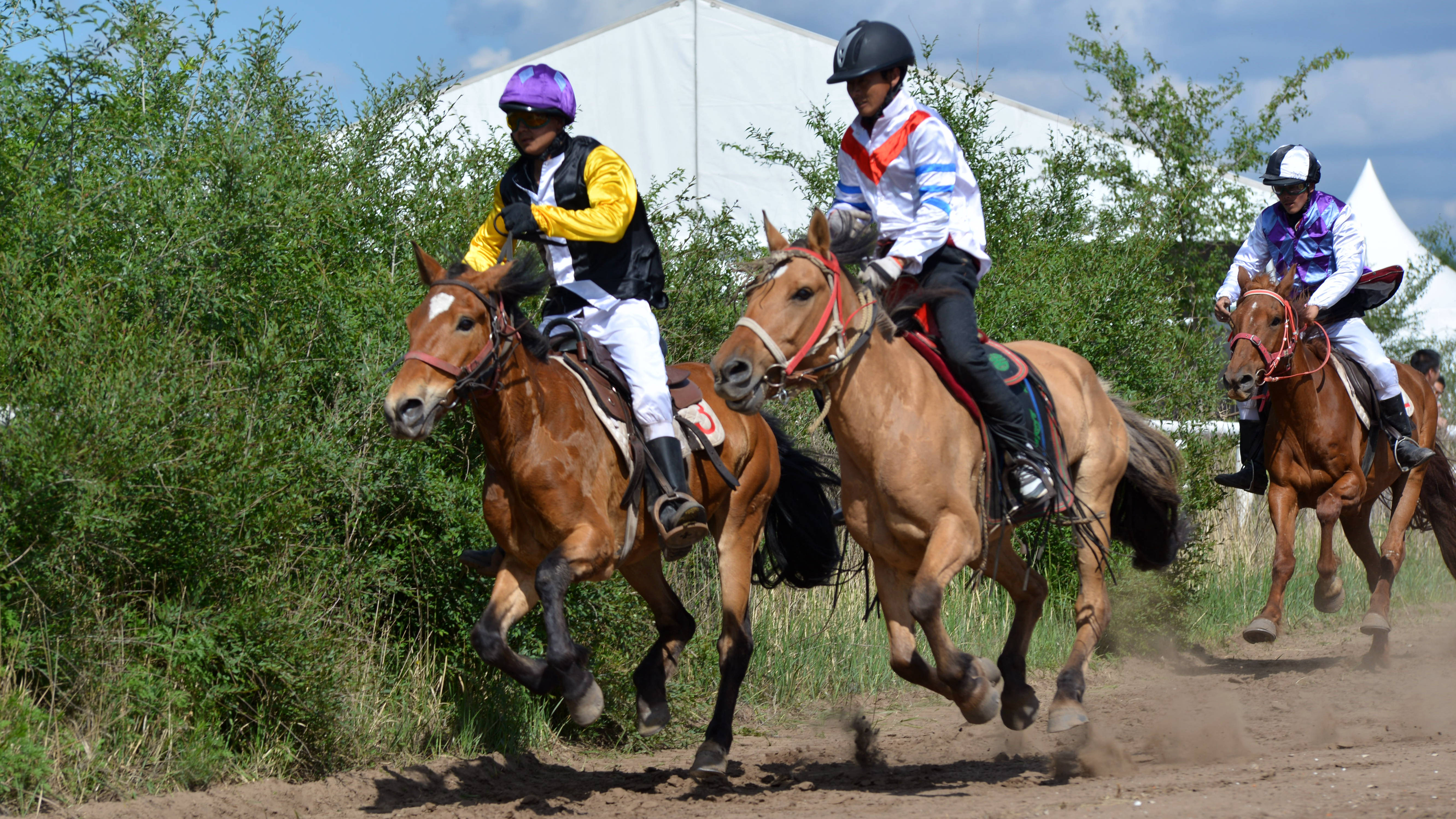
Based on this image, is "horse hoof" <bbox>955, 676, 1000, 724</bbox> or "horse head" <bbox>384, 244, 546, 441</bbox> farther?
"horse hoof" <bbox>955, 676, 1000, 724</bbox>

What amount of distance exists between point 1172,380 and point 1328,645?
98.6 inches

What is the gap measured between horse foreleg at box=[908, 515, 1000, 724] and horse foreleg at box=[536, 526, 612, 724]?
1314 millimetres

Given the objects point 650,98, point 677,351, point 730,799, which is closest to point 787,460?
point 677,351

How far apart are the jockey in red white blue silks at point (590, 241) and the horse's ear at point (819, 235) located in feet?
3.11

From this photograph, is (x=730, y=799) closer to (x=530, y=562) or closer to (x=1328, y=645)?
(x=530, y=562)

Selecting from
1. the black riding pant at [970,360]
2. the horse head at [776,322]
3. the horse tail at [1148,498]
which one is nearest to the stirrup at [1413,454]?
the horse tail at [1148,498]

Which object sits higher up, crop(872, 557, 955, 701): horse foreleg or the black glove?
the black glove

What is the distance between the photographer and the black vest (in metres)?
5.98

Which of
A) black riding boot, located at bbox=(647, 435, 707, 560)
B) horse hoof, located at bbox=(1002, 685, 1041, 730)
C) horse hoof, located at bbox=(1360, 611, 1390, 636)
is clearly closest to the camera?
black riding boot, located at bbox=(647, 435, 707, 560)

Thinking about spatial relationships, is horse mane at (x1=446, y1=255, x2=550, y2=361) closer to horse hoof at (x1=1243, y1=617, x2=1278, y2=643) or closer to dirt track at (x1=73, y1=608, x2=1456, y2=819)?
dirt track at (x1=73, y1=608, x2=1456, y2=819)

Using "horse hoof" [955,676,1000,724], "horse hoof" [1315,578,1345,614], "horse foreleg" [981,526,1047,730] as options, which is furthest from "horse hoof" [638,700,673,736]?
"horse hoof" [1315,578,1345,614]

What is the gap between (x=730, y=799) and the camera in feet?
18.6

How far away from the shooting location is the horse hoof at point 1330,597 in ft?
27.4

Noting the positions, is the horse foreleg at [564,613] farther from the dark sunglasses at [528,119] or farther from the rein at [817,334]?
the dark sunglasses at [528,119]
